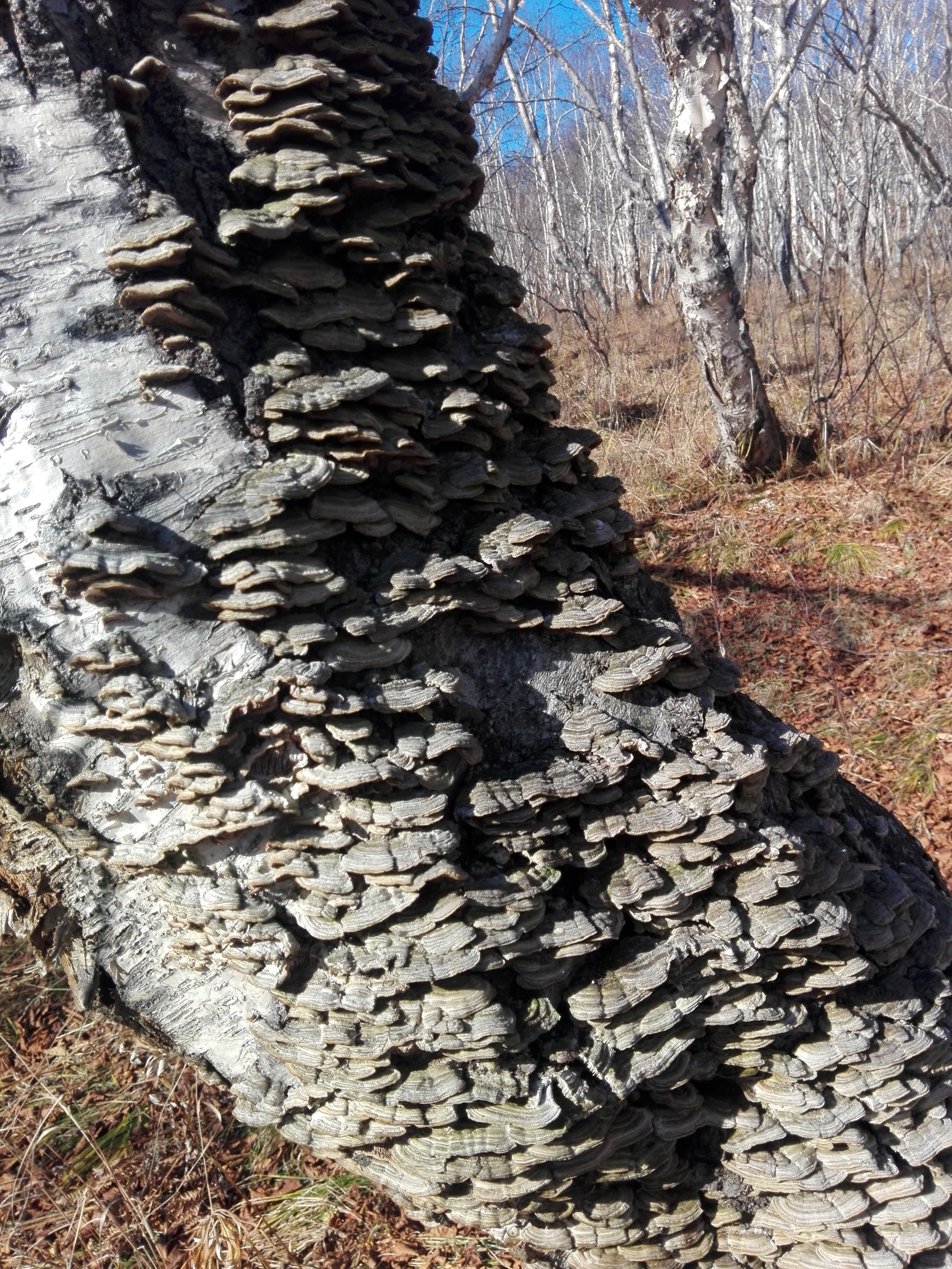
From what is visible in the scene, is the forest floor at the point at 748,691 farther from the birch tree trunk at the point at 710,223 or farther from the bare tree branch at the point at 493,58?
the bare tree branch at the point at 493,58

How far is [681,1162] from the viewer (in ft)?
6.65

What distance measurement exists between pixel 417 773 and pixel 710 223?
666 centimetres

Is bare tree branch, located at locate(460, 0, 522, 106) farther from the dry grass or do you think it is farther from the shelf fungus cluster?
the dry grass

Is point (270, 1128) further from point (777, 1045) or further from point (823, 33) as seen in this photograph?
point (823, 33)

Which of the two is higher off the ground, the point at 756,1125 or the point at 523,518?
the point at 523,518

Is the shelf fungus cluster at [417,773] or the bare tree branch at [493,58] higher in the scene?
the bare tree branch at [493,58]

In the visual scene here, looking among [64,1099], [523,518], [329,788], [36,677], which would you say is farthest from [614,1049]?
[64,1099]

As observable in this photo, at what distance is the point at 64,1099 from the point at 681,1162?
8.64 feet

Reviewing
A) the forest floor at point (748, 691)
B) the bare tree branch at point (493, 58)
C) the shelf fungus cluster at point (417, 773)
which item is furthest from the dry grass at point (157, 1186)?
the bare tree branch at point (493, 58)

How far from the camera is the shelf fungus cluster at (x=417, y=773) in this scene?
1459mm

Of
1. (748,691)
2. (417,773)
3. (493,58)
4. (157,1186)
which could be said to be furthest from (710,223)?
(157,1186)

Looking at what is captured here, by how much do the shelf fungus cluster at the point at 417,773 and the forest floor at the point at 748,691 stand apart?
1183 millimetres

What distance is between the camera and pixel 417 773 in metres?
1.55

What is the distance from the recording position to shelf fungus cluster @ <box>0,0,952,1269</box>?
146cm
